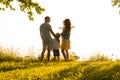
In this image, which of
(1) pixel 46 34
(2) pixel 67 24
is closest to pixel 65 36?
(2) pixel 67 24

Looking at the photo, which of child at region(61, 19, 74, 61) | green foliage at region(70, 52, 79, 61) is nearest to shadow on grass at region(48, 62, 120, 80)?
child at region(61, 19, 74, 61)

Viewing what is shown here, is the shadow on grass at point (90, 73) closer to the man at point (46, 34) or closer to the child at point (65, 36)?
the man at point (46, 34)

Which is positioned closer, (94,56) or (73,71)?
(73,71)

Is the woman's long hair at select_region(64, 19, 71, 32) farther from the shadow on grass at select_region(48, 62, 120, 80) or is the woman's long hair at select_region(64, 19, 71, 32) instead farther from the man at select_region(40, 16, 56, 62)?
the shadow on grass at select_region(48, 62, 120, 80)

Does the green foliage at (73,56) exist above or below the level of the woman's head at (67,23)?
below

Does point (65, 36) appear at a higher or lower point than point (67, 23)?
lower

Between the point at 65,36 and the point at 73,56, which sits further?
the point at 73,56

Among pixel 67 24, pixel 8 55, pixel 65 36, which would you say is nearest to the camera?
pixel 67 24

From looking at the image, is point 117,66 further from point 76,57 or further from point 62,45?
point 76,57

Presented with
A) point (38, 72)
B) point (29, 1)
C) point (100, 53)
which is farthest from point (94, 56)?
point (38, 72)

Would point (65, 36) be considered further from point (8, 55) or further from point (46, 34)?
point (8, 55)

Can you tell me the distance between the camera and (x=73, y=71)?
1290 centimetres

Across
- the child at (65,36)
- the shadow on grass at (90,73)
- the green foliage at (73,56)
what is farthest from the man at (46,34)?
the shadow on grass at (90,73)

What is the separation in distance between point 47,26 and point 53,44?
39.9 inches
